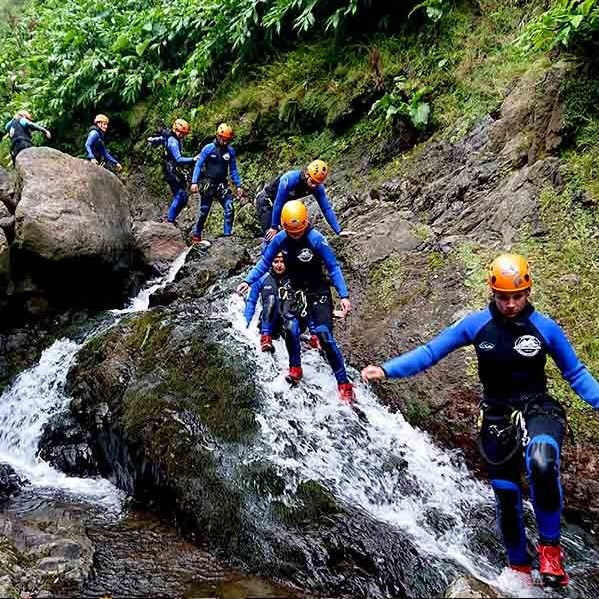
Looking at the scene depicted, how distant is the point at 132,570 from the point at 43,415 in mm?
4129

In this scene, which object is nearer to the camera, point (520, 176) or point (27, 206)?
point (520, 176)

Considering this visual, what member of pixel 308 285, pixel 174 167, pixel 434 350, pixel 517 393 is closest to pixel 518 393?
pixel 517 393

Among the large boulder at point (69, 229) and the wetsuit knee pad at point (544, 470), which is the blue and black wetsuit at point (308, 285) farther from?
the large boulder at point (69, 229)

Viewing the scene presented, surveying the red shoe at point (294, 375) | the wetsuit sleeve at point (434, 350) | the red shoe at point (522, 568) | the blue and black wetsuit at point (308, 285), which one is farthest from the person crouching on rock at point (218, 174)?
the red shoe at point (522, 568)

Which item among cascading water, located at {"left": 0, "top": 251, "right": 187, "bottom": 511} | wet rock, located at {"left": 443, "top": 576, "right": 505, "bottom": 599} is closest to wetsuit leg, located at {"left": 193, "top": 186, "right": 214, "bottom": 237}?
cascading water, located at {"left": 0, "top": 251, "right": 187, "bottom": 511}

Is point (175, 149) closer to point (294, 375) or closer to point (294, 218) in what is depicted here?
point (294, 218)

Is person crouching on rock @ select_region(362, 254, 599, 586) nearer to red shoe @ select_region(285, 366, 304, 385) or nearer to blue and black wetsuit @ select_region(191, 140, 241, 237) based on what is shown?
red shoe @ select_region(285, 366, 304, 385)

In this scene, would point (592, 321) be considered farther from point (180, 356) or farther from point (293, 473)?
point (180, 356)

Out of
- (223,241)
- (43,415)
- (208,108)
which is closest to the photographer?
(43,415)

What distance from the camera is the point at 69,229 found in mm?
10547

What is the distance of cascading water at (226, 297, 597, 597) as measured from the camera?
19.4 ft

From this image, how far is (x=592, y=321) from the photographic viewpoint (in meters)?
7.16

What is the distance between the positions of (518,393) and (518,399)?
0.04 meters

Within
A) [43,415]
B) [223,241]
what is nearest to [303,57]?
[223,241]
